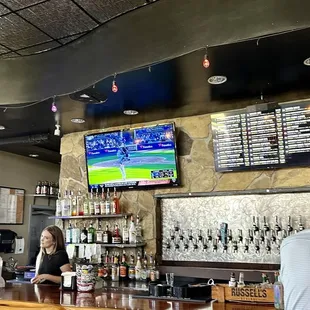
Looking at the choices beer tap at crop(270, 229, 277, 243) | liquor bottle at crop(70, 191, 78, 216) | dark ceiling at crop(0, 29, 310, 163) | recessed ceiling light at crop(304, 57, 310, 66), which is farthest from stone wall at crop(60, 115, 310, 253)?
recessed ceiling light at crop(304, 57, 310, 66)

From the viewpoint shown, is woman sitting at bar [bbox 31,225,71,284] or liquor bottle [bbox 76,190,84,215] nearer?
woman sitting at bar [bbox 31,225,71,284]

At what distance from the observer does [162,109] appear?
404 centimetres

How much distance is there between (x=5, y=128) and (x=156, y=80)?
2418 mm

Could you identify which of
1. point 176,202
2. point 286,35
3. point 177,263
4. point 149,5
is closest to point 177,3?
point 149,5

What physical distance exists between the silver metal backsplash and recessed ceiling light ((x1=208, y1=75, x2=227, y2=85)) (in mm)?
1234

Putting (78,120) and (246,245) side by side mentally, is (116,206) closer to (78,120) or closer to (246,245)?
(78,120)

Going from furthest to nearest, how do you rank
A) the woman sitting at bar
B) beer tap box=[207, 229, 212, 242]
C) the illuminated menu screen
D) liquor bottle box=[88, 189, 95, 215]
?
liquor bottle box=[88, 189, 95, 215] → beer tap box=[207, 229, 212, 242] → the illuminated menu screen → the woman sitting at bar

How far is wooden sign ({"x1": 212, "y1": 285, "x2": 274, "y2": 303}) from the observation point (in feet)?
7.23

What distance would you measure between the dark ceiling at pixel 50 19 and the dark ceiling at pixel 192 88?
1.98 feet

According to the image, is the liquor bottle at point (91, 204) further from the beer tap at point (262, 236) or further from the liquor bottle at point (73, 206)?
the beer tap at point (262, 236)

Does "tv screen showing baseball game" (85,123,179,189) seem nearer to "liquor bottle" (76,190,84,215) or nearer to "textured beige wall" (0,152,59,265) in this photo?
"liquor bottle" (76,190,84,215)

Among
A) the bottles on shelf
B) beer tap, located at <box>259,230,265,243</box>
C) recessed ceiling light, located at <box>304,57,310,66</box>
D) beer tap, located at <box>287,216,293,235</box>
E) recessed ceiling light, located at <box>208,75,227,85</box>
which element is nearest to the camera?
recessed ceiling light, located at <box>304,57,310,66</box>

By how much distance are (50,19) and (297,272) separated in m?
2.89

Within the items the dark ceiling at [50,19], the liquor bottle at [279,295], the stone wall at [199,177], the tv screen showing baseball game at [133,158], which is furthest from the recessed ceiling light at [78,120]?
the liquor bottle at [279,295]
